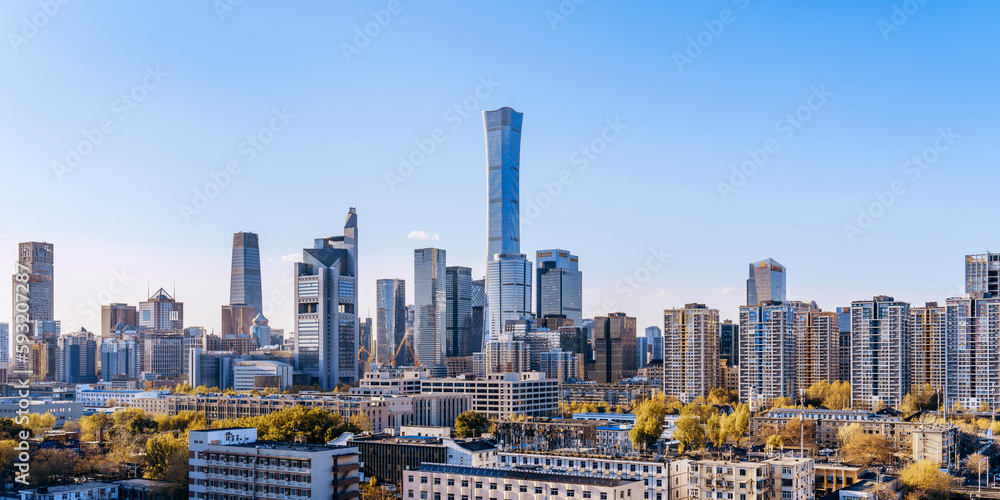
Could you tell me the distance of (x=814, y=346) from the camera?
10506 centimetres

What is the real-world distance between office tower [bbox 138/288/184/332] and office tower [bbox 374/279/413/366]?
3726cm

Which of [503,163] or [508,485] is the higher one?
[503,163]

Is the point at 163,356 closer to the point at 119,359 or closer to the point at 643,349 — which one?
the point at 119,359

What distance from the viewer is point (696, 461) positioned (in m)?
39.1

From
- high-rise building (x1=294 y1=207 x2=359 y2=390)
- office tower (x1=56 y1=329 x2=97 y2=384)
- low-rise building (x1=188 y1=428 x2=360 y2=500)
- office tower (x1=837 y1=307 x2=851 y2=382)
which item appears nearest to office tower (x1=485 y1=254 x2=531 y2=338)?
high-rise building (x1=294 y1=207 x2=359 y2=390)

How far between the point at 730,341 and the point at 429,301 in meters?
74.1

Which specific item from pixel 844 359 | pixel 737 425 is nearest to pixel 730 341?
pixel 844 359

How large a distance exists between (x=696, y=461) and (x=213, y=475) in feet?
68.1

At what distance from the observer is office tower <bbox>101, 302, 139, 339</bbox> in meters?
179

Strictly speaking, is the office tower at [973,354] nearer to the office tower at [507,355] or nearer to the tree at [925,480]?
the tree at [925,480]

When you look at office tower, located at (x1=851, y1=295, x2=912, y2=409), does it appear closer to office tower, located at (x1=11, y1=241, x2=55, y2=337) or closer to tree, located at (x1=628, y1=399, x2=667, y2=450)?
tree, located at (x1=628, y1=399, x2=667, y2=450)

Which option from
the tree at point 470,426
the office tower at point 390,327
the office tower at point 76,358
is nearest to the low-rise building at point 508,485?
the tree at point 470,426

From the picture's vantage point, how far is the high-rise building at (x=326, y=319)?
126000 millimetres

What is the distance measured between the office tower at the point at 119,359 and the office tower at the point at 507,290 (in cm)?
6678
